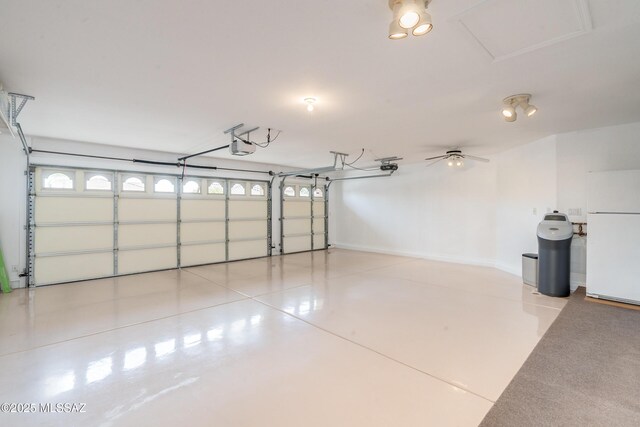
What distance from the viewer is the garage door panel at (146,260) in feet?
19.2

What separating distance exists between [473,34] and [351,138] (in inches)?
121

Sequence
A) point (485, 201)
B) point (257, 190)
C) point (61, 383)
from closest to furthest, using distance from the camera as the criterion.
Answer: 1. point (61, 383)
2. point (485, 201)
3. point (257, 190)

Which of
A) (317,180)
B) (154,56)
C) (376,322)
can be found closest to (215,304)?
(376,322)

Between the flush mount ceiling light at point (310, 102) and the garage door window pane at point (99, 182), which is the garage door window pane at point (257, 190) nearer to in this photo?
the garage door window pane at point (99, 182)

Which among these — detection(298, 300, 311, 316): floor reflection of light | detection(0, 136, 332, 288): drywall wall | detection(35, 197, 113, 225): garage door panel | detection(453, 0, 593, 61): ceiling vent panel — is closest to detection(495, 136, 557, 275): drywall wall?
detection(453, 0, 593, 61): ceiling vent panel

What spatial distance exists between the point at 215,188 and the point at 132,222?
6.45 feet

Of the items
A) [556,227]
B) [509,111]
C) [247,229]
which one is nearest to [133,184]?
[247,229]

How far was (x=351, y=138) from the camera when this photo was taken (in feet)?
16.6

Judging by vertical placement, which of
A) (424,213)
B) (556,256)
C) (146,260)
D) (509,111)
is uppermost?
(509,111)

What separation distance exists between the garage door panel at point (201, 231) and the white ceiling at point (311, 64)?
2.86m

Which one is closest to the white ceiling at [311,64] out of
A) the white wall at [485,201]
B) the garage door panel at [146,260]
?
the white wall at [485,201]

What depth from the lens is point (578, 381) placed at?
2.20m

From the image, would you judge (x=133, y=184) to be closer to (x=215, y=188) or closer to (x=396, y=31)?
(x=215, y=188)

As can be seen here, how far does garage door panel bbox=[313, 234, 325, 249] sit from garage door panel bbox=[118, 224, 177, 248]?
4279 millimetres
